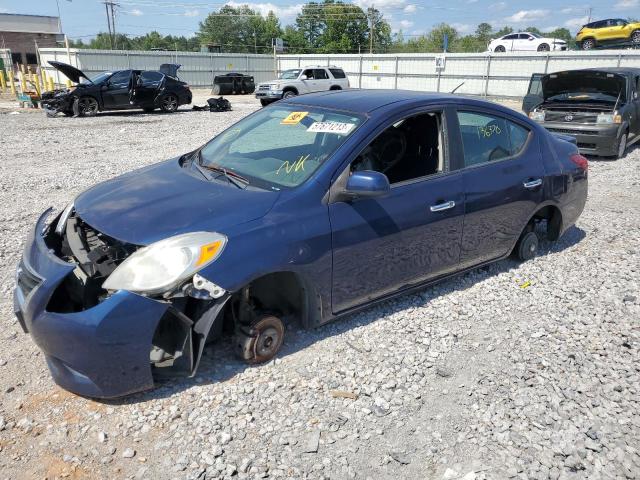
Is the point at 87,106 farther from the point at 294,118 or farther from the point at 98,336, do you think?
the point at 98,336

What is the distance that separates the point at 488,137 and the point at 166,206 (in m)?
2.68

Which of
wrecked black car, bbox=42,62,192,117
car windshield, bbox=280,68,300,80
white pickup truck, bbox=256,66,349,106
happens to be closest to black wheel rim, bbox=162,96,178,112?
wrecked black car, bbox=42,62,192,117

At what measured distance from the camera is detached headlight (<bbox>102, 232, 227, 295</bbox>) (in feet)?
8.44

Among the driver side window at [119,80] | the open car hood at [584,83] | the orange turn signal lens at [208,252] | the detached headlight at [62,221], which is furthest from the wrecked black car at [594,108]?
the driver side window at [119,80]

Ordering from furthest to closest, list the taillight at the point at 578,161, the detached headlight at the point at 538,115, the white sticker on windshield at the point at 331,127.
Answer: the detached headlight at the point at 538,115 → the taillight at the point at 578,161 → the white sticker on windshield at the point at 331,127

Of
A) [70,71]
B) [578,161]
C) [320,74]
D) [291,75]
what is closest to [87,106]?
[70,71]

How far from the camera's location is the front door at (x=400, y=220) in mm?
3273

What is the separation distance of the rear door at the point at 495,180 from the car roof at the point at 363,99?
0.28 m

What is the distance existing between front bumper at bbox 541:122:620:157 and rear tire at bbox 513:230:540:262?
20.0ft

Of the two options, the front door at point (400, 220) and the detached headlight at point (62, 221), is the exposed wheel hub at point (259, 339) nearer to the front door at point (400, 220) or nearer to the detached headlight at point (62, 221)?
the front door at point (400, 220)

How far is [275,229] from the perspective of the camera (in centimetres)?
293

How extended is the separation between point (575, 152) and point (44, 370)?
16.2ft

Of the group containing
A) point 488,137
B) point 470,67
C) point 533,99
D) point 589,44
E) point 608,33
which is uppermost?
point 608,33

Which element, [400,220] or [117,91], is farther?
[117,91]
